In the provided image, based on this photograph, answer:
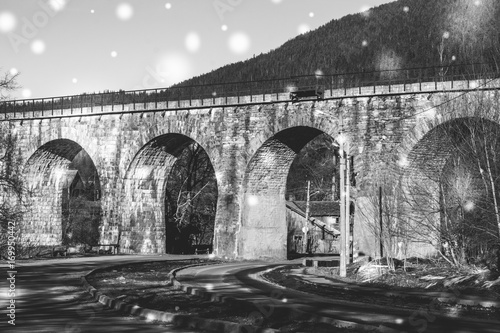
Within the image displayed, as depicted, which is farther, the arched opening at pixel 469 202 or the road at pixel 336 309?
the arched opening at pixel 469 202

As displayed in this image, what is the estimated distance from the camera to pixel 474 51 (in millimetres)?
54406

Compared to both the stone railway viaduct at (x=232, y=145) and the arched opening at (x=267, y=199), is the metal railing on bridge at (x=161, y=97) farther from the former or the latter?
the arched opening at (x=267, y=199)

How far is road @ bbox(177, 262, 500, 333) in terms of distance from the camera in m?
12.2

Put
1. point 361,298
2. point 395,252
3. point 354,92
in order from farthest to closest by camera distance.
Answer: point 354,92
point 395,252
point 361,298

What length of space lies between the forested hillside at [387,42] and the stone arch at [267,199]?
2309cm

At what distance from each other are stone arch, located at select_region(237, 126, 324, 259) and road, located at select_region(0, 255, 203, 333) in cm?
1331

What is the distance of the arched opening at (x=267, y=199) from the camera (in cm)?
3381

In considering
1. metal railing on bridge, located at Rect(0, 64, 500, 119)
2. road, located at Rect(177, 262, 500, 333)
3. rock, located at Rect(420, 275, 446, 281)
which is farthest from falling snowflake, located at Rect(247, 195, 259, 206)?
rock, located at Rect(420, 275, 446, 281)

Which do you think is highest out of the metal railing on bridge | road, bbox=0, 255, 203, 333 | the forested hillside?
the forested hillside

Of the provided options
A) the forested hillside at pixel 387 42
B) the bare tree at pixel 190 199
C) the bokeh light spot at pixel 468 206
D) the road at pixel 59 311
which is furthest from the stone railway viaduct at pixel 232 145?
the forested hillside at pixel 387 42

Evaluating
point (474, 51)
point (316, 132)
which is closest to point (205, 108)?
point (316, 132)

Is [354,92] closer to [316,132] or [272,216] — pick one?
[316,132]

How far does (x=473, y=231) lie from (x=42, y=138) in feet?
90.6

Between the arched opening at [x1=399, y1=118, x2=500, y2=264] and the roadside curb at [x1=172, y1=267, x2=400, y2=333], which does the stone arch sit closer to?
the arched opening at [x1=399, y1=118, x2=500, y2=264]
